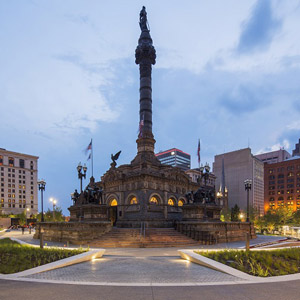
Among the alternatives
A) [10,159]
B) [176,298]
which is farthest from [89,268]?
[10,159]

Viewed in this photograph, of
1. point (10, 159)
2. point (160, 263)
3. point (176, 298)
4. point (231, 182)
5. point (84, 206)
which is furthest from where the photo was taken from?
point (231, 182)

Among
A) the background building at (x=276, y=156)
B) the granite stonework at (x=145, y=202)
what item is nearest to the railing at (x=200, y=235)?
the granite stonework at (x=145, y=202)

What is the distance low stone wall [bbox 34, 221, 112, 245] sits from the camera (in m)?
27.9

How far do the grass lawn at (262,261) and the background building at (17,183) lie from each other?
125441 mm

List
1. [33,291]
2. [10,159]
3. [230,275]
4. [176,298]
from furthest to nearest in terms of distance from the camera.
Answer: [10,159]
[230,275]
[33,291]
[176,298]

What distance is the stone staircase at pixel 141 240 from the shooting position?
2641 centimetres

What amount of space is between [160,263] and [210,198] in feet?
92.0

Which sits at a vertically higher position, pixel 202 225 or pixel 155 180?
pixel 155 180

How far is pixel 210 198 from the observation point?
4209 centimetres

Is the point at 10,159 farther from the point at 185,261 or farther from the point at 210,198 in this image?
the point at 185,261

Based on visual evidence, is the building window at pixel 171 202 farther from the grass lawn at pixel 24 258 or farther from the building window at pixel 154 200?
the grass lawn at pixel 24 258

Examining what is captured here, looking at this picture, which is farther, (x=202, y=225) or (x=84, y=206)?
(x=84, y=206)

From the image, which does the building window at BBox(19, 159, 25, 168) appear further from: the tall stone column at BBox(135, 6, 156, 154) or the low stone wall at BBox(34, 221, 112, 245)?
the low stone wall at BBox(34, 221, 112, 245)

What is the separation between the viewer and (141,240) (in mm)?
27203
